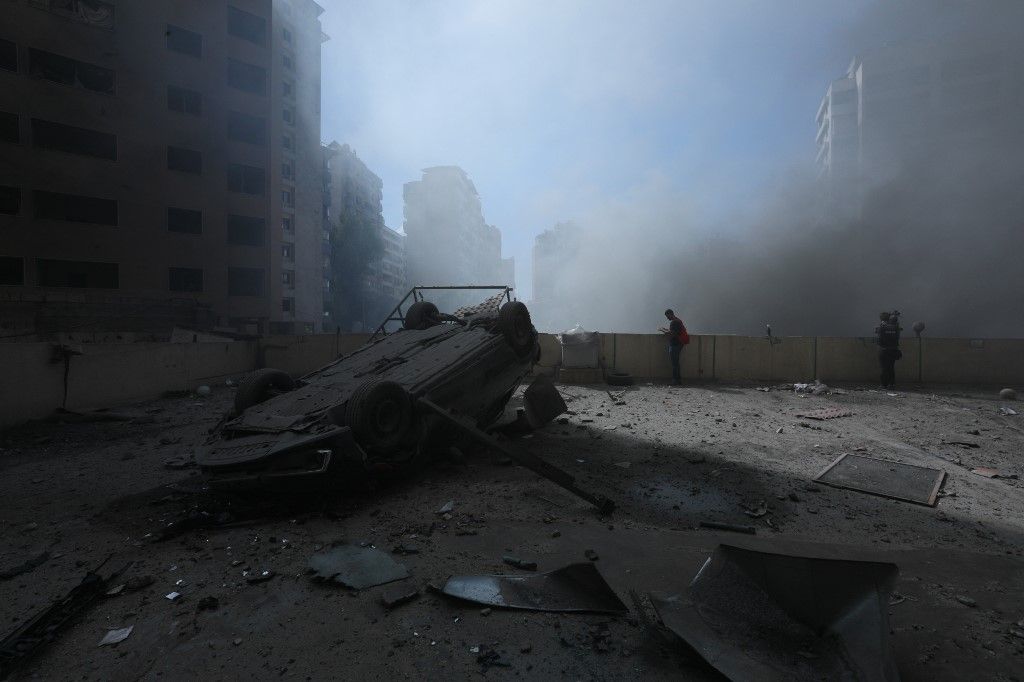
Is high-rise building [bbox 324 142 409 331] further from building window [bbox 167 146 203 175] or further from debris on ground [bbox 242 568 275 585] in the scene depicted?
debris on ground [bbox 242 568 275 585]

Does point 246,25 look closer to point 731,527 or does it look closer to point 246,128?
point 246,128

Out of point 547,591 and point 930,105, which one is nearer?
point 547,591

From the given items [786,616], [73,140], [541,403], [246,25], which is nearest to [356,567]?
[786,616]

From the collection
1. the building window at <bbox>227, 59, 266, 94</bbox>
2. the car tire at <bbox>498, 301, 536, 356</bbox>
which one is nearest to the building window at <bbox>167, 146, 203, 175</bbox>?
the building window at <bbox>227, 59, 266, 94</bbox>

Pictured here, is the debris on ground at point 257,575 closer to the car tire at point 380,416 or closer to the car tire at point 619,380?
the car tire at point 380,416

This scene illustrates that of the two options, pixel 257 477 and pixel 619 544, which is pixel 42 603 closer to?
pixel 257 477

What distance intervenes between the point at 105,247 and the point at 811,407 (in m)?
24.5

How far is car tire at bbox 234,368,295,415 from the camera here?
4848 millimetres

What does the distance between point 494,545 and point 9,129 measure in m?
25.2

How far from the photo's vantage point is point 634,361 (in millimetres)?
12336

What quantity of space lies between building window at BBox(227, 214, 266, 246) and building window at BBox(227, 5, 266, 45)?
858cm

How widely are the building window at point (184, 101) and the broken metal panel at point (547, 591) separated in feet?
86.6

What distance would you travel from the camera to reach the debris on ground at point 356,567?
9.18ft

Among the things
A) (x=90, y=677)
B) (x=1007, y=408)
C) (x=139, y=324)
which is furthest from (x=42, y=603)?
(x=139, y=324)
